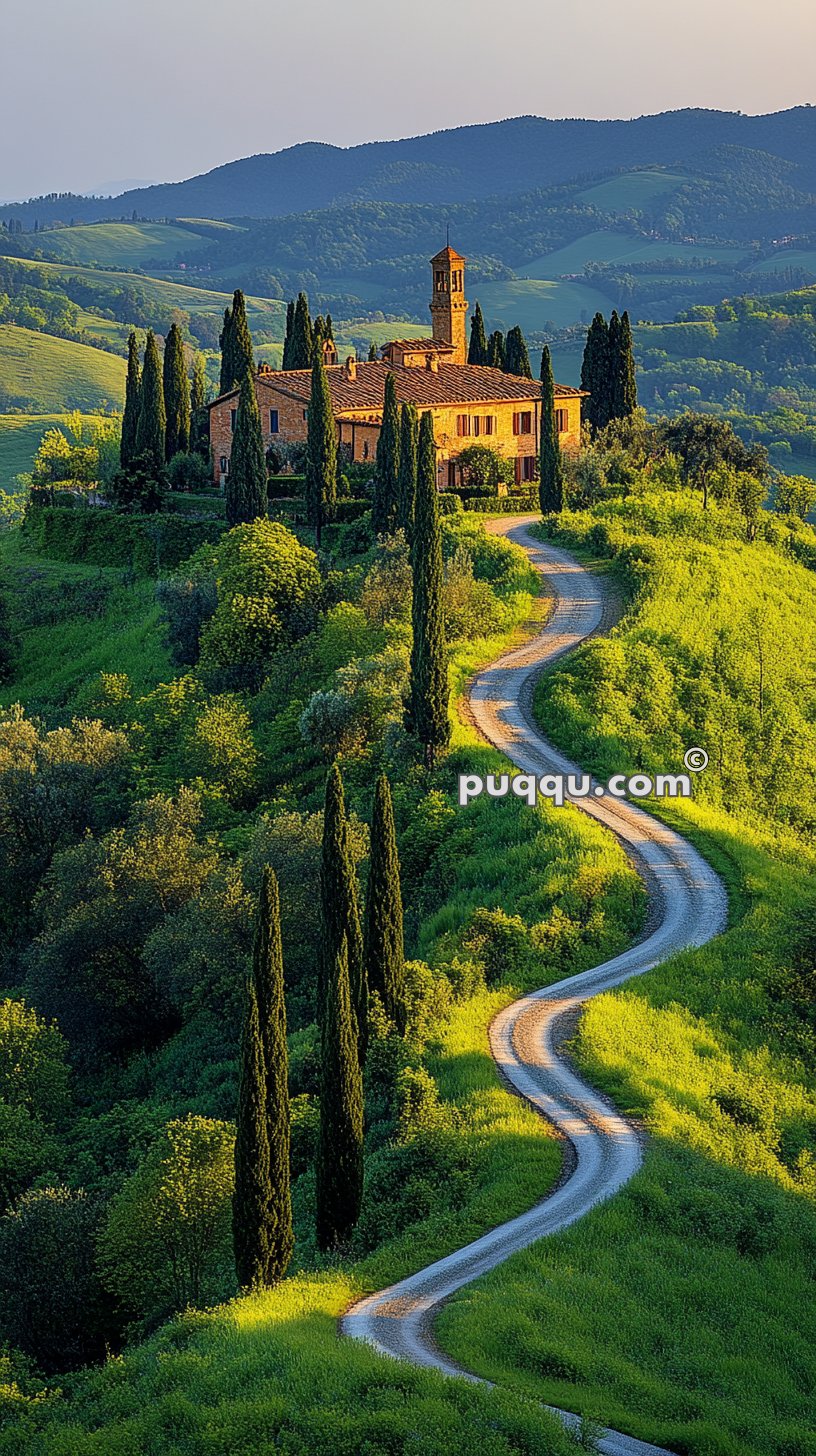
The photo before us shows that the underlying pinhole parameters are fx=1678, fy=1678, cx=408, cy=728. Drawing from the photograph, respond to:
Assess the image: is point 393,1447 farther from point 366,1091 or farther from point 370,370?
point 370,370

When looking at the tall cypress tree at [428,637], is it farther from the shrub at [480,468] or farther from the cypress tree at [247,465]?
the shrub at [480,468]

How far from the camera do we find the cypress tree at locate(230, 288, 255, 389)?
8019 cm

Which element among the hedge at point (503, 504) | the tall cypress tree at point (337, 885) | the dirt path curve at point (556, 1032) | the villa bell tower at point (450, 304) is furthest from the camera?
the villa bell tower at point (450, 304)

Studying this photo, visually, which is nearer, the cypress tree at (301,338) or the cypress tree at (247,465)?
the cypress tree at (247,465)

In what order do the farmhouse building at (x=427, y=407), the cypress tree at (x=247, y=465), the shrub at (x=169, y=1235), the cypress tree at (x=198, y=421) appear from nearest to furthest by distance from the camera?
the shrub at (x=169, y=1235) → the cypress tree at (x=247, y=465) → the farmhouse building at (x=427, y=407) → the cypress tree at (x=198, y=421)

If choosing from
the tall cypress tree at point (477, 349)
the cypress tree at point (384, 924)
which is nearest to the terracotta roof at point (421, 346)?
the tall cypress tree at point (477, 349)

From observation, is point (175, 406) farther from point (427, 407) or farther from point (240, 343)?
point (427, 407)

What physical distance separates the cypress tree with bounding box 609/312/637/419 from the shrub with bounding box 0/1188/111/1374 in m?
68.9

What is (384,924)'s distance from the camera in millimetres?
36500

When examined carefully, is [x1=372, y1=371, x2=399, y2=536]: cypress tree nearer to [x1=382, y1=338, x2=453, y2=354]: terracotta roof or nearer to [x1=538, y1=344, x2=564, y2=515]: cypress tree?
[x1=538, y1=344, x2=564, y2=515]: cypress tree

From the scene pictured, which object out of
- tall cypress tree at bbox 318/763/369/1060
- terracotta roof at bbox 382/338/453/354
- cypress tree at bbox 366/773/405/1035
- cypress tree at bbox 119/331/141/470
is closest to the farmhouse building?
terracotta roof at bbox 382/338/453/354

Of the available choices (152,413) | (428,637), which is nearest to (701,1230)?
(428,637)

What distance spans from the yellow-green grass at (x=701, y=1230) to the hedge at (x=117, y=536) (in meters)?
37.0

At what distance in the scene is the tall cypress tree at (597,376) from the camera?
9481 centimetres
